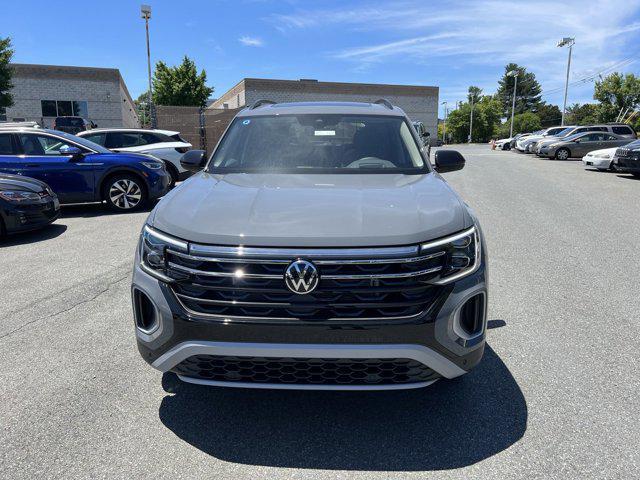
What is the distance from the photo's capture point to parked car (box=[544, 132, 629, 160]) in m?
25.9

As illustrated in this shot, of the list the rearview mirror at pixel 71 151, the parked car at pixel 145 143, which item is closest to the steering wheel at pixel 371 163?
the rearview mirror at pixel 71 151

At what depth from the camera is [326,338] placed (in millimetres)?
2350

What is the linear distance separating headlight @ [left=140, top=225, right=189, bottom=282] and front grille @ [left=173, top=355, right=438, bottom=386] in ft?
1.52

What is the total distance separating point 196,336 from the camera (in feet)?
7.98

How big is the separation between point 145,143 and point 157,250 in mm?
11596

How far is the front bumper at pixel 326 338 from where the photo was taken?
2.35m

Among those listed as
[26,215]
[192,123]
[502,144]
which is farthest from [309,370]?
[502,144]

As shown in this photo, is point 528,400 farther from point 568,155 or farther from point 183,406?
point 568,155

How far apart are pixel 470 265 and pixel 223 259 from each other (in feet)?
3.97

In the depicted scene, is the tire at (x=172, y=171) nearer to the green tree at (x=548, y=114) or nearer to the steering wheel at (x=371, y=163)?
the steering wheel at (x=371, y=163)

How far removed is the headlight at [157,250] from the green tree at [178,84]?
146 ft

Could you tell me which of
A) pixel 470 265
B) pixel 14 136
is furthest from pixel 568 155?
pixel 470 265

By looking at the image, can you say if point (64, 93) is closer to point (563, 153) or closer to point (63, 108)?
point (63, 108)

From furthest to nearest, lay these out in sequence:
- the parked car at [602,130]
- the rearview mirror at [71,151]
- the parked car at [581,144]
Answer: the parked car at [602,130] → the parked car at [581,144] → the rearview mirror at [71,151]
